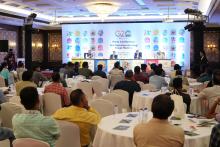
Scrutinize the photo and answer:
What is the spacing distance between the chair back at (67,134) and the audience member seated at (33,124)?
277 mm

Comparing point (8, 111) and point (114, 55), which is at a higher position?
A: point (114, 55)

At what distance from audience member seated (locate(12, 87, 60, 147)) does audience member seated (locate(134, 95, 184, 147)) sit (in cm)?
107

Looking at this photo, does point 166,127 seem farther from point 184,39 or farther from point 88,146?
point 184,39

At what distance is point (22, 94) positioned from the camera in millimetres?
3861

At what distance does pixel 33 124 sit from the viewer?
12.3 ft

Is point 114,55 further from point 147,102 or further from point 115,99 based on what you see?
point 115,99

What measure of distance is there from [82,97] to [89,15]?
616 inches

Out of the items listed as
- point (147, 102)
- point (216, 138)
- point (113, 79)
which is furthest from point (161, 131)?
point (113, 79)

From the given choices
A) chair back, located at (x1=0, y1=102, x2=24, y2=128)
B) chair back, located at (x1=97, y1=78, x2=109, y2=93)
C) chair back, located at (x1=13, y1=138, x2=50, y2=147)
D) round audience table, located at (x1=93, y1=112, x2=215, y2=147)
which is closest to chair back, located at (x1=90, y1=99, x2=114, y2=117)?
round audience table, located at (x1=93, y1=112, x2=215, y2=147)

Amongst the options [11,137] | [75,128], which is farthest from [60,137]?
[11,137]

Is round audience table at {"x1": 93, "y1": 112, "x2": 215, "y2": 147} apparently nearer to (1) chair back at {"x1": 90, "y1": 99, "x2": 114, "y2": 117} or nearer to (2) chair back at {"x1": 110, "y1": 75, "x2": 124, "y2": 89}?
(1) chair back at {"x1": 90, "y1": 99, "x2": 114, "y2": 117}

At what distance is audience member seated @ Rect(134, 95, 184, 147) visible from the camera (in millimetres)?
3184

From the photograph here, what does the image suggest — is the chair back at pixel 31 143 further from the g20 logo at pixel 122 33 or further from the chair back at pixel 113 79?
the g20 logo at pixel 122 33

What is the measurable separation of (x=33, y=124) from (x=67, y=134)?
543 mm
